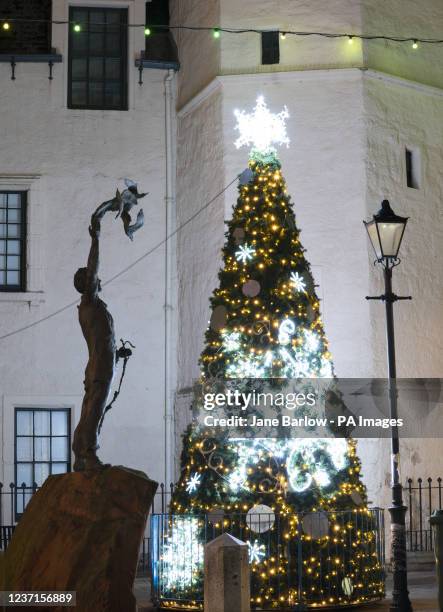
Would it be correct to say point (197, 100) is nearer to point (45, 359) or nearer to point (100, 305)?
point (45, 359)

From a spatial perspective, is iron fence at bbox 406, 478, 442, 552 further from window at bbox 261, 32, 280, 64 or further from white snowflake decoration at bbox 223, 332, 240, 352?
window at bbox 261, 32, 280, 64

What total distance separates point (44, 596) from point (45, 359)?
12.3 metres

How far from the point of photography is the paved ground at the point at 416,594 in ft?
45.5

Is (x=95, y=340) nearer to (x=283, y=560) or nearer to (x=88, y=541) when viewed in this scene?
(x=88, y=541)

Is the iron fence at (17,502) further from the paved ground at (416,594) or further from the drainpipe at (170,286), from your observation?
the paved ground at (416,594)

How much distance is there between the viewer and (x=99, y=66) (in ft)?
77.1

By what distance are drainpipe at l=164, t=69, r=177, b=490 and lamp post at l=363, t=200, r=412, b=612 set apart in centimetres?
925

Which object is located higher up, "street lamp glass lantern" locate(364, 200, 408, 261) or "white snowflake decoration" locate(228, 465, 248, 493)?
"street lamp glass lantern" locate(364, 200, 408, 261)

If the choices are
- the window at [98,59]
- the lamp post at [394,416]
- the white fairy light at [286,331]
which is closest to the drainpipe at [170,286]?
the window at [98,59]

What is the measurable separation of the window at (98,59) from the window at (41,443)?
Result: 613 centimetres

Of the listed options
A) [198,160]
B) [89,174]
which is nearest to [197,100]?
[198,160]

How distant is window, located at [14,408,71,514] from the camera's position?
72.1 ft

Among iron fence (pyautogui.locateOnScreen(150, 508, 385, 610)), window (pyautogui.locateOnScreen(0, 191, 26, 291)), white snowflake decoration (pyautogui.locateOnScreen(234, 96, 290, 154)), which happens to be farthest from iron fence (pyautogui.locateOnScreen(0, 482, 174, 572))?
iron fence (pyautogui.locateOnScreen(150, 508, 385, 610))

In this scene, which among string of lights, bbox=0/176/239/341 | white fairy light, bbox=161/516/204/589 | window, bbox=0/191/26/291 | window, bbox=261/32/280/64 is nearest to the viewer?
white fairy light, bbox=161/516/204/589
